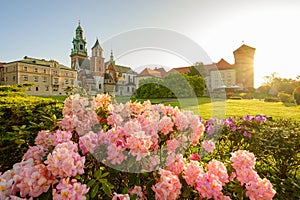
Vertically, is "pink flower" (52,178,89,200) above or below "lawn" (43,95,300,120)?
above

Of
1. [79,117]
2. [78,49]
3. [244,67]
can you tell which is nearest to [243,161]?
[79,117]

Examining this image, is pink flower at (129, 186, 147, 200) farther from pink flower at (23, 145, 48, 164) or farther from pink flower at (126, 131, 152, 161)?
pink flower at (23, 145, 48, 164)

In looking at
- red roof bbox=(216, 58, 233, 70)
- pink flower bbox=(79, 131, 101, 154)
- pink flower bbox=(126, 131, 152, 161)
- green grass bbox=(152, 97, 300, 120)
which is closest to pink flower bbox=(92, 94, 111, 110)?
pink flower bbox=(79, 131, 101, 154)

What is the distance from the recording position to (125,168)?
3.81 ft

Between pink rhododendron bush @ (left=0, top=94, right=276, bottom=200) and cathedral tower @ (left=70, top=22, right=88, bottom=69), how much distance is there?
52.0 metres

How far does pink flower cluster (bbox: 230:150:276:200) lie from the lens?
3.50ft

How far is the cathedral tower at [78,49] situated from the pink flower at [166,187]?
52374mm

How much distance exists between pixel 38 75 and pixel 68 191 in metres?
40.1

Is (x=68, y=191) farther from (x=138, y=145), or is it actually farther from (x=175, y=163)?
(x=175, y=163)

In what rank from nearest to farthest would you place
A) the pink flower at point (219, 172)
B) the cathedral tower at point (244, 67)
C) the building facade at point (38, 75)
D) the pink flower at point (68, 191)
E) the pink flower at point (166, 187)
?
the pink flower at point (68, 191) → the pink flower at point (166, 187) → the pink flower at point (219, 172) → the building facade at point (38, 75) → the cathedral tower at point (244, 67)

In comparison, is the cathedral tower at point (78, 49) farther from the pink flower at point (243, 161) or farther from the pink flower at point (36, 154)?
the pink flower at point (243, 161)

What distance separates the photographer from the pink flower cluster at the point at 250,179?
1067 millimetres

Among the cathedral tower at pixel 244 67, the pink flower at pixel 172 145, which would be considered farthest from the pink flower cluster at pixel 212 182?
the cathedral tower at pixel 244 67

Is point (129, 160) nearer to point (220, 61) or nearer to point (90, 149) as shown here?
point (90, 149)
